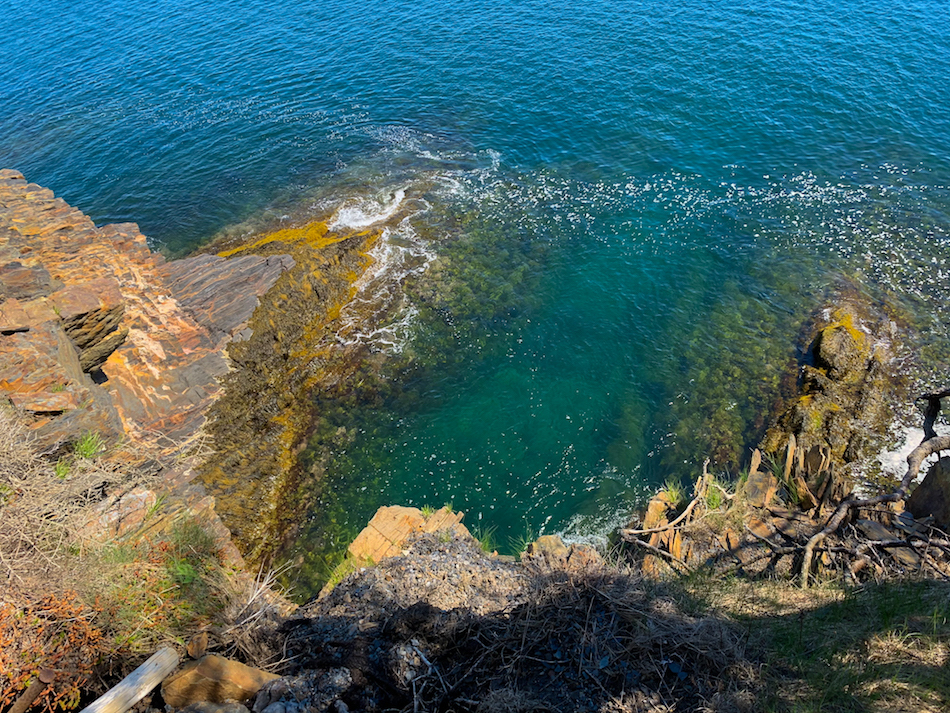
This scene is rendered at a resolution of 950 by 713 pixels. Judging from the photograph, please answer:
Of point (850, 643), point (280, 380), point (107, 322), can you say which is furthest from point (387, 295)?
point (850, 643)

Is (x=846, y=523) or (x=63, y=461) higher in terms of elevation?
(x=63, y=461)

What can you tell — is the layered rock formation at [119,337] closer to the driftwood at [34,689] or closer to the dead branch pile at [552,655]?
the driftwood at [34,689]

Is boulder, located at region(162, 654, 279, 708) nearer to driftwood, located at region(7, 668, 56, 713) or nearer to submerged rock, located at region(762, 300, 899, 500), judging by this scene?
driftwood, located at region(7, 668, 56, 713)

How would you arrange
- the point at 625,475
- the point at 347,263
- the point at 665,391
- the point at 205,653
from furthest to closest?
the point at 347,263 < the point at 665,391 < the point at 625,475 < the point at 205,653

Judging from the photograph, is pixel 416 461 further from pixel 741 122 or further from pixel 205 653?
pixel 741 122

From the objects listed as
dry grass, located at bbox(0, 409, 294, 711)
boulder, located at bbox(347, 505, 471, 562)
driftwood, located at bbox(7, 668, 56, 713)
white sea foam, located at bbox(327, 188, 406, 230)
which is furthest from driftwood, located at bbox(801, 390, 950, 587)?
white sea foam, located at bbox(327, 188, 406, 230)

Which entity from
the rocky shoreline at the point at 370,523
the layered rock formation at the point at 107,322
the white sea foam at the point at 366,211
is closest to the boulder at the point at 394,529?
the rocky shoreline at the point at 370,523

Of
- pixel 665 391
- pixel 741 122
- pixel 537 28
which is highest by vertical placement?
pixel 537 28

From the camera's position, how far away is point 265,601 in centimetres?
887

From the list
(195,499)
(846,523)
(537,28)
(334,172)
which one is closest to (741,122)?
(537,28)

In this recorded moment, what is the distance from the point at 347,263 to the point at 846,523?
17.8 meters

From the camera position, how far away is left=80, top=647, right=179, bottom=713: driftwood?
6152mm

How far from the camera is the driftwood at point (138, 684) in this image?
6.15 m

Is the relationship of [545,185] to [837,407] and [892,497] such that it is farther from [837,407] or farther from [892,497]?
[892,497]
